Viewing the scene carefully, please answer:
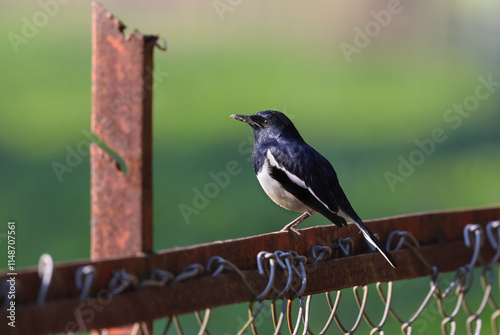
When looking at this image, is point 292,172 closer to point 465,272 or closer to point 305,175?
point 305,175

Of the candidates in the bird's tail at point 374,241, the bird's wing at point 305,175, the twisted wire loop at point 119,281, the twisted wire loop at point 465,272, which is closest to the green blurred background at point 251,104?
the bird's wing at point 305,175

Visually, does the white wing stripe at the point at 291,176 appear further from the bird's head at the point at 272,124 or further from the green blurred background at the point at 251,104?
the green blurred background at the point at 251,104

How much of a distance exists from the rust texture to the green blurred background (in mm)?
3346

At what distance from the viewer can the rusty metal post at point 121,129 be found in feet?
5.78

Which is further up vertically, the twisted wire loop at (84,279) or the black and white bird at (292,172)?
the black and white bird at (292,172)

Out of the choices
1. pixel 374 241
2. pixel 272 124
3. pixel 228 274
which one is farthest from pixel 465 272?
pixel 272 124

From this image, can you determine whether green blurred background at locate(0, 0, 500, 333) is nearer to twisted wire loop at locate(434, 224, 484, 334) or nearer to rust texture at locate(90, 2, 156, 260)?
twisted wire loop at locate(434, 224, 484, 334)

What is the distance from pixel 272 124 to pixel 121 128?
8.03 feet

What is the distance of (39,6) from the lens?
15.6 meters

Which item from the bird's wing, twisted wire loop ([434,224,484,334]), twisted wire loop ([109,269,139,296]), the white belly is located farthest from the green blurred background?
twisted wire loop ([109,269,139,296])

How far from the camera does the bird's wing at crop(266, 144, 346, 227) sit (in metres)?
4.00

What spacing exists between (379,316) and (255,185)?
3.39 meters

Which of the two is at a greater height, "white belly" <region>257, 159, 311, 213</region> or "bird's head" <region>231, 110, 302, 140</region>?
"bird's head" <region>231, 110, 302, 140</region>

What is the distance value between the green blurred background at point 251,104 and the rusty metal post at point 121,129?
335 cm
